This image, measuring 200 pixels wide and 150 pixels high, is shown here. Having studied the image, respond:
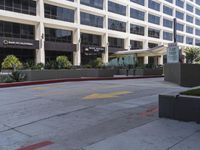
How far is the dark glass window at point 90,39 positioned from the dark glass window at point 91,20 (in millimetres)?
2209

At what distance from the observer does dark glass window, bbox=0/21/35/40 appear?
39906 millimetres

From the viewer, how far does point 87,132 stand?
6.43m

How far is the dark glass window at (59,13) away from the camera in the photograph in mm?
45312

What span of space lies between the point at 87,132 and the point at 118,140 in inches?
40.7

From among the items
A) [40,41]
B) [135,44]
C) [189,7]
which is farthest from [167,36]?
[40,41]

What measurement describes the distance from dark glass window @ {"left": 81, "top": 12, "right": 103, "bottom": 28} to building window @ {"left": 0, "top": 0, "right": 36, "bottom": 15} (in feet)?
35.5

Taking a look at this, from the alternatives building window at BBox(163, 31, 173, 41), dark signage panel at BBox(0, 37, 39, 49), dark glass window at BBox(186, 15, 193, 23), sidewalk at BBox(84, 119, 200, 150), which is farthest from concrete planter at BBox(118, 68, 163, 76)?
dark glass window at BBox(186, 15, 193, 23)

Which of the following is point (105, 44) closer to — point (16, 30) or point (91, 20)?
point (91, 20)

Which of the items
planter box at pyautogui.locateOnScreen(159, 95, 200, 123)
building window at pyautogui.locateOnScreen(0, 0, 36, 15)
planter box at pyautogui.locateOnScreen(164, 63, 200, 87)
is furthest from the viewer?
building window at pyautogui.locateOnScreen(0, 0, 36, 15)

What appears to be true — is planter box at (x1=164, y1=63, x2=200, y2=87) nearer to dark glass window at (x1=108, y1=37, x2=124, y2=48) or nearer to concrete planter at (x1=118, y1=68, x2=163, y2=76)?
concrete planter at (x1=118, y1=68, x2=163, y2=76)

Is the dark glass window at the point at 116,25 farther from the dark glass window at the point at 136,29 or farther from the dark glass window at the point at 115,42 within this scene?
the dark glass window at the point at 136,29

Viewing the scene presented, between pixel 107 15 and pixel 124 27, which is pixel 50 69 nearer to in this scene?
pixel 107 15

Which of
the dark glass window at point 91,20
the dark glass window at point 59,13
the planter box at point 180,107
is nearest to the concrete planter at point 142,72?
the dark glass window at point 59,13

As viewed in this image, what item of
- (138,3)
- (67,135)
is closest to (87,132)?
(67,135)
